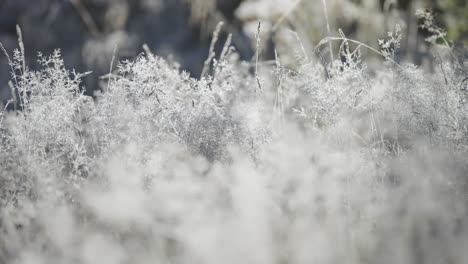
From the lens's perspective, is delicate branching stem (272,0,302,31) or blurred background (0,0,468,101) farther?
blurred background (0,0,468,101)

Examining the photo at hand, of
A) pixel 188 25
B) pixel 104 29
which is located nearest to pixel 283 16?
pixel 188 25

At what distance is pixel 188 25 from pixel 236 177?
207cm

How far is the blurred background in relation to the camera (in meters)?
2.64

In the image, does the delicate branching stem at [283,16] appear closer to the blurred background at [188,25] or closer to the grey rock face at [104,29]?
the blurred background at [188,25]

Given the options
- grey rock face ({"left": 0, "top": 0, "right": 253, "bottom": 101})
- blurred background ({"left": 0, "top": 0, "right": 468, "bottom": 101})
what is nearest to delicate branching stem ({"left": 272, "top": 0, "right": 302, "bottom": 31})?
blurred background ({"left": 0, "top": 0, "right": 468, "bottom": 101})

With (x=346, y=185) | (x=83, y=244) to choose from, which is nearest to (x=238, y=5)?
(x=346, y=185)

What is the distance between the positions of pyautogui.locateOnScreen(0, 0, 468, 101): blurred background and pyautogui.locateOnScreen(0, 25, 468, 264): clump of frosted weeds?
3.55 ft

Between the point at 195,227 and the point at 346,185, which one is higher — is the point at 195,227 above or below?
below

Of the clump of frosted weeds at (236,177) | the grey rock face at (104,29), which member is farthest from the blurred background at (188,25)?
the clump of frosted weeds at (236,177)

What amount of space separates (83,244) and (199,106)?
59 centimetres

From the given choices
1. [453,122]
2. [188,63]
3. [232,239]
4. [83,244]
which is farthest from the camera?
[188,63]

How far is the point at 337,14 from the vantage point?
2.71 m

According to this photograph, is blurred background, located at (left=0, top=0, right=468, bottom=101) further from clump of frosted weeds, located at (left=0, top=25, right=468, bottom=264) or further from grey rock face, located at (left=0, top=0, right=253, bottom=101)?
clump of frosted weeds, located at (left=0, top=25, right=468, bottom=264)

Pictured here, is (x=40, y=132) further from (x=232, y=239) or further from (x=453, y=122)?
(x=453, y=122)
